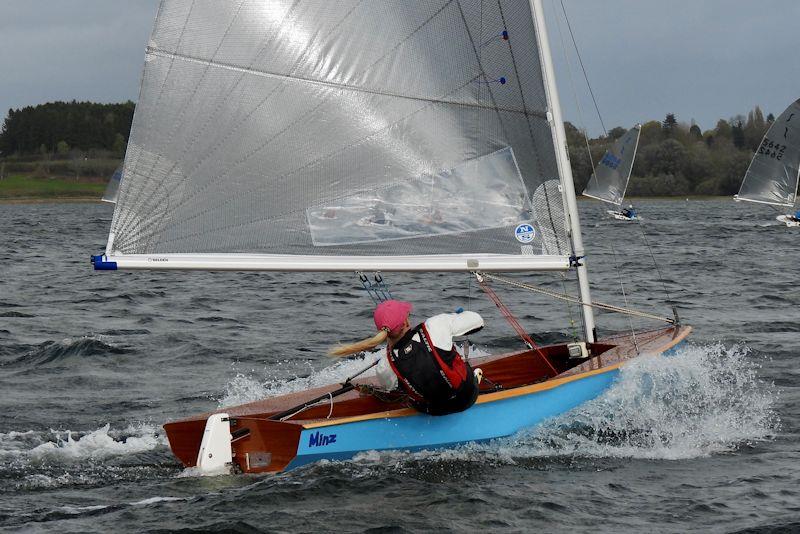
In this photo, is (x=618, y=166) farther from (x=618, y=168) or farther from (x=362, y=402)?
(x=362, y=402)

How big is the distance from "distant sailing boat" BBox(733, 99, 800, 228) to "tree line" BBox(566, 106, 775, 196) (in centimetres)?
3674

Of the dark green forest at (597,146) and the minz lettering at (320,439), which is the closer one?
the minz lettering at (320,439)

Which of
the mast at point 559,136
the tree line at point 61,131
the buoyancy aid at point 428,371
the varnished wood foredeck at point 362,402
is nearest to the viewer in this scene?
the buoyancy aid at point 428,371

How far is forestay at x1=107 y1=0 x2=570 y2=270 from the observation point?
736 centimetres

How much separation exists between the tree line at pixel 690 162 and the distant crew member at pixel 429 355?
6968 cm

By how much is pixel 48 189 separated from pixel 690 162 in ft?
178

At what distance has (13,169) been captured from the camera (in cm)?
10956

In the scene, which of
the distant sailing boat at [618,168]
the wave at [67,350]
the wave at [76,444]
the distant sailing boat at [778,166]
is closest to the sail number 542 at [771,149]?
the distant sailing boat at [778,166]

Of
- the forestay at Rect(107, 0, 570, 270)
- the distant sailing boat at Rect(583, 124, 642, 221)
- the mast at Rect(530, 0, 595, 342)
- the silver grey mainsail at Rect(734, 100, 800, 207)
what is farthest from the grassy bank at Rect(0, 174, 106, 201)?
the mast at Rect(530, 0, 595, 342)

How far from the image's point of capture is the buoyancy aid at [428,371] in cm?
686

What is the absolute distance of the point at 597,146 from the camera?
98125mm

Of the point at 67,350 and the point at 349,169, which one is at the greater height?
the point at 349,169

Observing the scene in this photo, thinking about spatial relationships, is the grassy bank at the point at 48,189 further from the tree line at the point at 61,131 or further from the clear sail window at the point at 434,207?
the clear sail window at the point at 434,207

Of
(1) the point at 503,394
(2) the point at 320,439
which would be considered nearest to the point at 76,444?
(2) the point at 320,439
